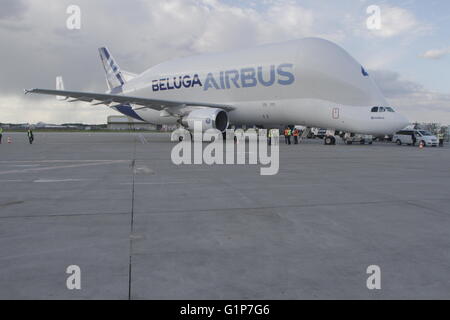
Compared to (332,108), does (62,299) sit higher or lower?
lower

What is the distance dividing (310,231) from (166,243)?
5.53 ft

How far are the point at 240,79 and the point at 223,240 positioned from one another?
856 inches

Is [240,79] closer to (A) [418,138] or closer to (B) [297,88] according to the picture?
(B) [297,88]

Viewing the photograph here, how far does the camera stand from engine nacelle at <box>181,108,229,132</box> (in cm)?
2297

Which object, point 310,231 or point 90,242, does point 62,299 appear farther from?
point 310,231

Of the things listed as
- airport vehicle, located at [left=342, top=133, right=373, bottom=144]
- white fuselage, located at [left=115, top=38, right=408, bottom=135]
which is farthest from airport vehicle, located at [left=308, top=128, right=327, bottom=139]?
white fuselage, located at [left=115, top=38, right=408, bottom=135]

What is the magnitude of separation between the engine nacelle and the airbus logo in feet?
8.71

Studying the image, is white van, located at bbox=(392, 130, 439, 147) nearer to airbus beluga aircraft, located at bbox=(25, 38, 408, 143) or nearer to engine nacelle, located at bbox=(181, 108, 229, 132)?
airbus beluga aircraft, located at bbox=(25, 38, 408, 143)

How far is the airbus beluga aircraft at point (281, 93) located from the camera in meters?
22.0

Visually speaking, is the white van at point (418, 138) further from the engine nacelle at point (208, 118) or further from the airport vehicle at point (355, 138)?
the engine nacelle at point (208, 118)

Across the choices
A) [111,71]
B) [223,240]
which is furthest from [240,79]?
[223,240]
